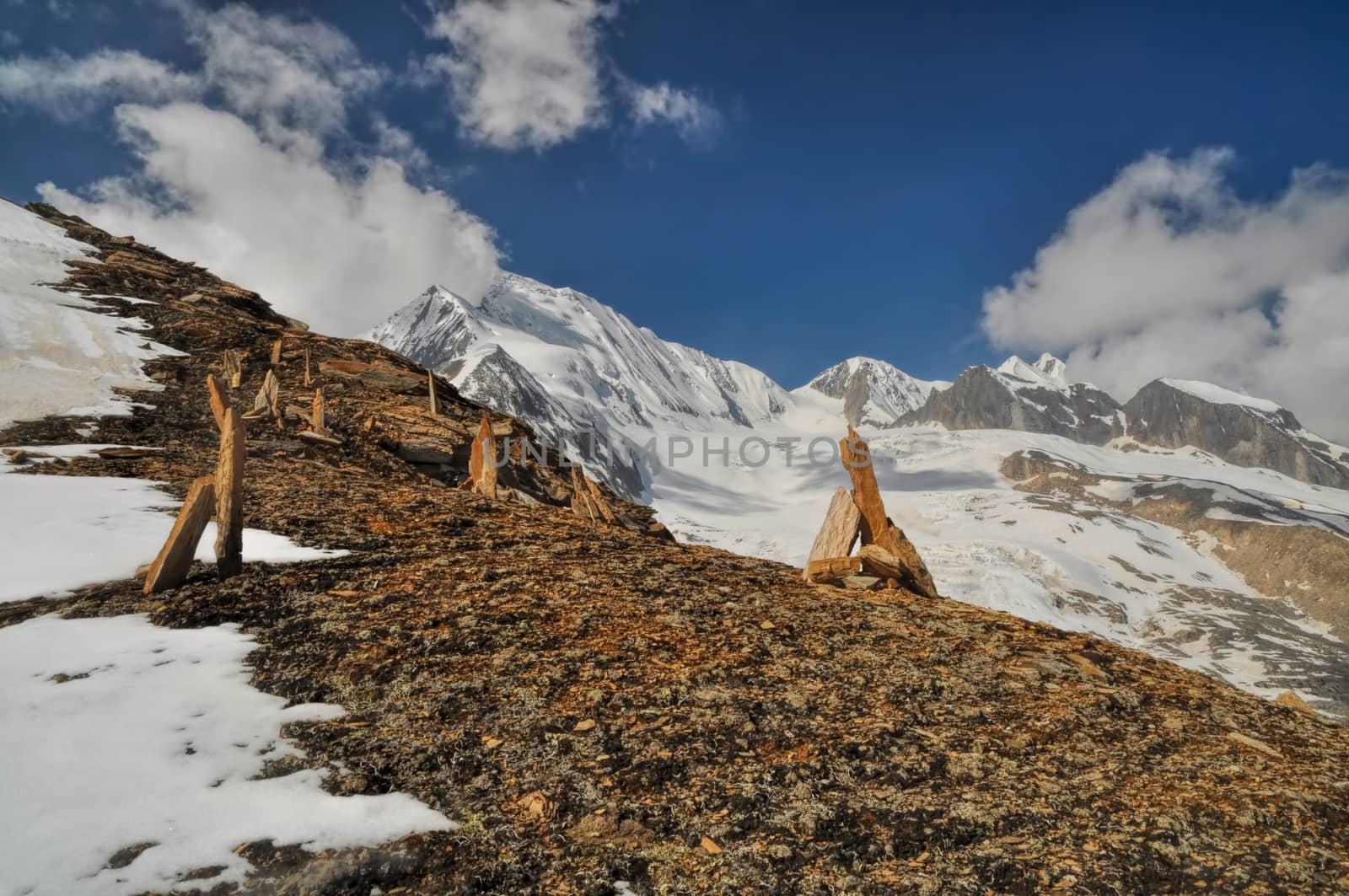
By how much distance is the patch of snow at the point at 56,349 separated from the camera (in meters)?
14.6

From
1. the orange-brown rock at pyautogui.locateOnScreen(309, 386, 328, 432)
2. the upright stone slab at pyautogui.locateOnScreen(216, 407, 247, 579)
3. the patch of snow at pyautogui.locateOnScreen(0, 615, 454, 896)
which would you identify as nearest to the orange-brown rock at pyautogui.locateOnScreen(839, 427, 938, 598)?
the patch of snow at pyautogui.locateOnScreen(0, 615, 454, 896)

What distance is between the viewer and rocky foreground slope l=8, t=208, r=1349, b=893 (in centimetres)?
369

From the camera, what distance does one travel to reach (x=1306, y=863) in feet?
12.4

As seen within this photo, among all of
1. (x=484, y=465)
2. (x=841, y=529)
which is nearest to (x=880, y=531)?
(x=841, y=529)

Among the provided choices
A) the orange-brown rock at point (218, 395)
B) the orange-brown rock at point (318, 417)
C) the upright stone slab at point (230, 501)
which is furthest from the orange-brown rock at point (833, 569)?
the orange-brown rock at point (318, 417)

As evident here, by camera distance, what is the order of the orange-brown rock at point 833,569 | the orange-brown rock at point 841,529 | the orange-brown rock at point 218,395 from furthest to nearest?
1. the orange-brown rock at point 841,529
2. the orange-brown rock at point 833,569
3. the orange-brown rock at point 218,395

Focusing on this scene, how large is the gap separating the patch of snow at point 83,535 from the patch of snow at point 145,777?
66.4 inches

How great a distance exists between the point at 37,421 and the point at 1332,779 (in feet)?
69.7

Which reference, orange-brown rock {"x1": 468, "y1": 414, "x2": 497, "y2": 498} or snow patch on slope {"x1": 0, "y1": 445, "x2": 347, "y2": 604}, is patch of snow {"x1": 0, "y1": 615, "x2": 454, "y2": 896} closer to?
snow patch on slope {"x1": 0, "y1": 445, "x2": 347, "y2": 604}

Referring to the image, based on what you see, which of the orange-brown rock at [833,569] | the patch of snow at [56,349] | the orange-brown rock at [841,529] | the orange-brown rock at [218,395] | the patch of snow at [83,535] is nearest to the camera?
the patch of snow at [83,535]

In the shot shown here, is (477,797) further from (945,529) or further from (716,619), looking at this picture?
(945,529)

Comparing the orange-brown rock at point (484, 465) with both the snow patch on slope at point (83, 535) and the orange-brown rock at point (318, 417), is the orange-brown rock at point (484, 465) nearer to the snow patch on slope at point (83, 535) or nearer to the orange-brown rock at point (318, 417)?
the orange-brown rock at point (318, 417)

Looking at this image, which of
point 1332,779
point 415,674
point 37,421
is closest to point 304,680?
point 415,674

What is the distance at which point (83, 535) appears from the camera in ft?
26.1
